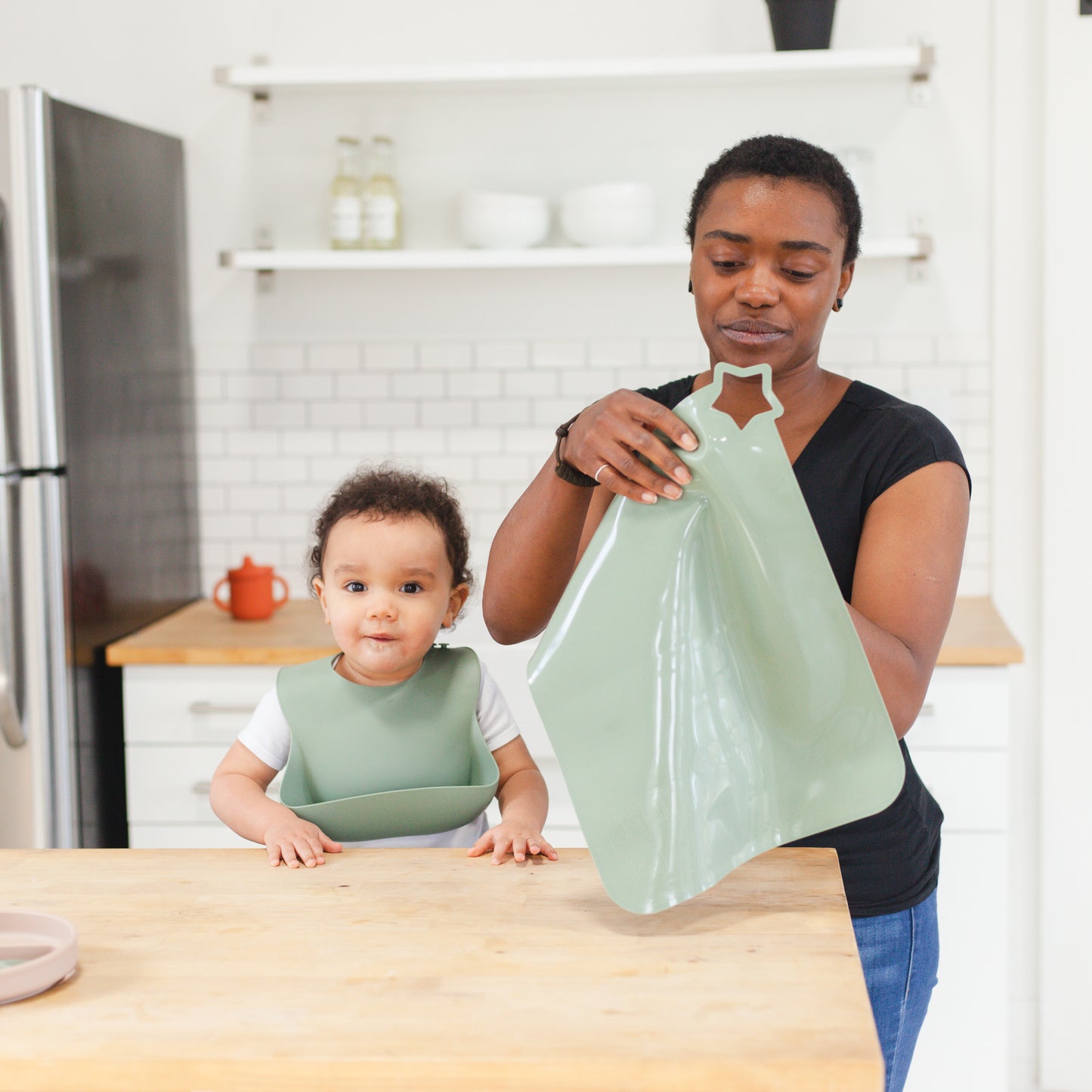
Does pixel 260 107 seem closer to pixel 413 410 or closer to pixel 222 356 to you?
pixel 222 356

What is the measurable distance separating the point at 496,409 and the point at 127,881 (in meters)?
2.09

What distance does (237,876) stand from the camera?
3.56 feet

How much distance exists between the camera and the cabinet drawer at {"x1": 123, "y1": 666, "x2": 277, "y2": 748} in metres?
2.56

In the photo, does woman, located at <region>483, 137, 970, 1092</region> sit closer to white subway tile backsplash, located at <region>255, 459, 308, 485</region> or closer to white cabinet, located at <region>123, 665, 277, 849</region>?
white cabinet, located at <region>123, 665, 277, 849</region>

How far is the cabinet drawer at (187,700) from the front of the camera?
256cm

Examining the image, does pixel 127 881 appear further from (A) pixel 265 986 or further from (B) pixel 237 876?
(A) pixel 265 986

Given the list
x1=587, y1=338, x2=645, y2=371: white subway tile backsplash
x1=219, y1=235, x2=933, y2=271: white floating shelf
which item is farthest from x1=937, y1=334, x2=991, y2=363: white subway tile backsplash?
x1=587, y1=338, x2=645, y2=371: white subway tile backsplash

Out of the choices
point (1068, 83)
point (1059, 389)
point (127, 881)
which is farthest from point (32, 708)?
point (1068, 83)

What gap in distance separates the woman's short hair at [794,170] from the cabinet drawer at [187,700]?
163 centimetres

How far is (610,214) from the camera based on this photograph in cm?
274

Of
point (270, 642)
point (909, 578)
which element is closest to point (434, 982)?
point (909, 578)

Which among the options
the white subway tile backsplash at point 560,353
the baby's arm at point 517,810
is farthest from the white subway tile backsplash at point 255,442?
the baby's arm at point 517,810

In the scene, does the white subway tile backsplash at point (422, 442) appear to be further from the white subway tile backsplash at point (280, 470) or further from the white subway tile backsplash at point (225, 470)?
the white subway tile backsplash at point (225, 470)

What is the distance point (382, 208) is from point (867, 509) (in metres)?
1.89
